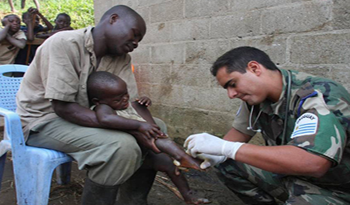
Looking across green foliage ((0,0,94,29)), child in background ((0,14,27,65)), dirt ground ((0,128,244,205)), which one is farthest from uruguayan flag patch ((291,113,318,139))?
green foliage ((0,0,94,29))

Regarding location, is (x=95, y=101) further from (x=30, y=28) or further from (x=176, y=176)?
(x=30, y=28)

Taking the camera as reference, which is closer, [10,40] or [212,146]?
[212,146]

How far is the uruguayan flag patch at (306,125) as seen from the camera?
1299mm

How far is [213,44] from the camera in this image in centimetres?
301

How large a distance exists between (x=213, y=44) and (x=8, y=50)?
3199 mm

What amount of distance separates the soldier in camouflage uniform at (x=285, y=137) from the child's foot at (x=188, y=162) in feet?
0.11

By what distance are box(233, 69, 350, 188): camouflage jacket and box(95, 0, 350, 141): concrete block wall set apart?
841 millimetres

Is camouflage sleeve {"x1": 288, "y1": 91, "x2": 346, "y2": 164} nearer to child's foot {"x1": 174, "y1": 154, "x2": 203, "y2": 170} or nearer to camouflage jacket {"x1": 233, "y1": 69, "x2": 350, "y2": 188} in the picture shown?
camouflage jacket {"x1": 233, "y1": 69, "x2": 350, "y2": 188}

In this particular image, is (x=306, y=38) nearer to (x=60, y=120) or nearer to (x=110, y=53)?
(x=110, y=53)

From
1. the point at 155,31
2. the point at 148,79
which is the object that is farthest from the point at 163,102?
the point at 155,31

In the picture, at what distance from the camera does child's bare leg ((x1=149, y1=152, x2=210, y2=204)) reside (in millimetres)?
1848

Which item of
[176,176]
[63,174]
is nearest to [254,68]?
[176,176]

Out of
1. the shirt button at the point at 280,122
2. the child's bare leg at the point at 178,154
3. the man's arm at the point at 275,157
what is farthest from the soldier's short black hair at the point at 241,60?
the child's bare leg at the point at 178,154

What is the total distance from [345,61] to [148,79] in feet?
7.40
